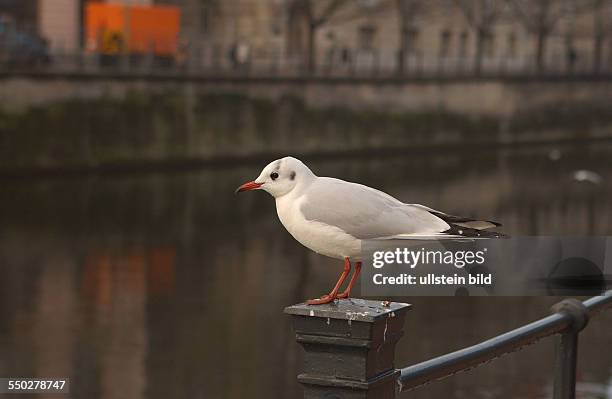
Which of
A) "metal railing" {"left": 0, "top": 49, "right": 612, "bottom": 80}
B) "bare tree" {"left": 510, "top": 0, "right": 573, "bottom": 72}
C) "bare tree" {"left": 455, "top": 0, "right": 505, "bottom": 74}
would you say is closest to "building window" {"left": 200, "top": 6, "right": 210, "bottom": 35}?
"metal railing" {"left": 0, "top": 49, "right": 612, "bottom": 80}

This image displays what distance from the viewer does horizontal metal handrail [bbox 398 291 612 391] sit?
3648mm

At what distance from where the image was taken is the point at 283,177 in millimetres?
3773

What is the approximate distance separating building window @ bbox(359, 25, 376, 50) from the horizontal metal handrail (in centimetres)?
5571

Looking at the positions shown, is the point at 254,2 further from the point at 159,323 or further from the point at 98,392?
the point at 98,392

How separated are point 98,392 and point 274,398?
7.81 feet

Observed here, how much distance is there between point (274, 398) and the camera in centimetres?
1742

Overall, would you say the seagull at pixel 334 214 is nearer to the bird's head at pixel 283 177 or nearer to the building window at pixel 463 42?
the bird's head at pixel 283 177

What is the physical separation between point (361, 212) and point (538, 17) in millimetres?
64297

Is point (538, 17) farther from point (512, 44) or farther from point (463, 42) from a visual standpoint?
point (512, 44)

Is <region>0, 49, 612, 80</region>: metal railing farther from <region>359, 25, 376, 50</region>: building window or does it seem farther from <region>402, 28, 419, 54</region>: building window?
<region>359, 25, 376, 50</region>: building window

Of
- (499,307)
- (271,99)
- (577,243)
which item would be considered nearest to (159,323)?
(499,307)

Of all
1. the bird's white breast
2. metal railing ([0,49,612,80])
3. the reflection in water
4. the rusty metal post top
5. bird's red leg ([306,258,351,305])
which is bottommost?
the reflection in water

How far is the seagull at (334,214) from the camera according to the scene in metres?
3.70

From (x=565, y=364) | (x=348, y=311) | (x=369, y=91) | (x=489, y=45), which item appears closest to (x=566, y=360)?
(x=565, y=364)
